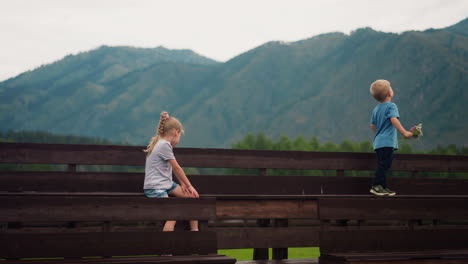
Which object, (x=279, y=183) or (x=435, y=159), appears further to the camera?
(x=435, y=159)

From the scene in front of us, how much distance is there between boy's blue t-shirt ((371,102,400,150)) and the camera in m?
7.16

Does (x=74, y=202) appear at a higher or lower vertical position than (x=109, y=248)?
higher

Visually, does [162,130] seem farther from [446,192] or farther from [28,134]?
[28,134]

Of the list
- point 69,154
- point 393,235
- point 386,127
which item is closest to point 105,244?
point 393,235

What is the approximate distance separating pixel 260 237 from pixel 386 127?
273 cm

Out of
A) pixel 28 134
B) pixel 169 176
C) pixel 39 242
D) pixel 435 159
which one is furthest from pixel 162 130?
pixel 28 134

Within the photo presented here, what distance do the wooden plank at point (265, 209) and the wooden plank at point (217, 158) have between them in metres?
2.25

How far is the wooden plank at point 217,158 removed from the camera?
6.90 metres

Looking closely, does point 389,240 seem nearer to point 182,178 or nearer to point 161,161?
point 182,178

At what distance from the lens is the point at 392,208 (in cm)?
524

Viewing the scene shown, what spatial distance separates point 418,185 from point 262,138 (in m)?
137

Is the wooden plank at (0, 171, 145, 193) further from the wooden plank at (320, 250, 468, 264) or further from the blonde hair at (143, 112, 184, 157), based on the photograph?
the wooden plank at (320, 250, 468, 264)

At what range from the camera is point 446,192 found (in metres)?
8.52

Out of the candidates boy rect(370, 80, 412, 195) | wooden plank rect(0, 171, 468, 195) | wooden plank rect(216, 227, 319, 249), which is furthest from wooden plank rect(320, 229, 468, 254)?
wooden plank rect(0, 171, 468, 195)
